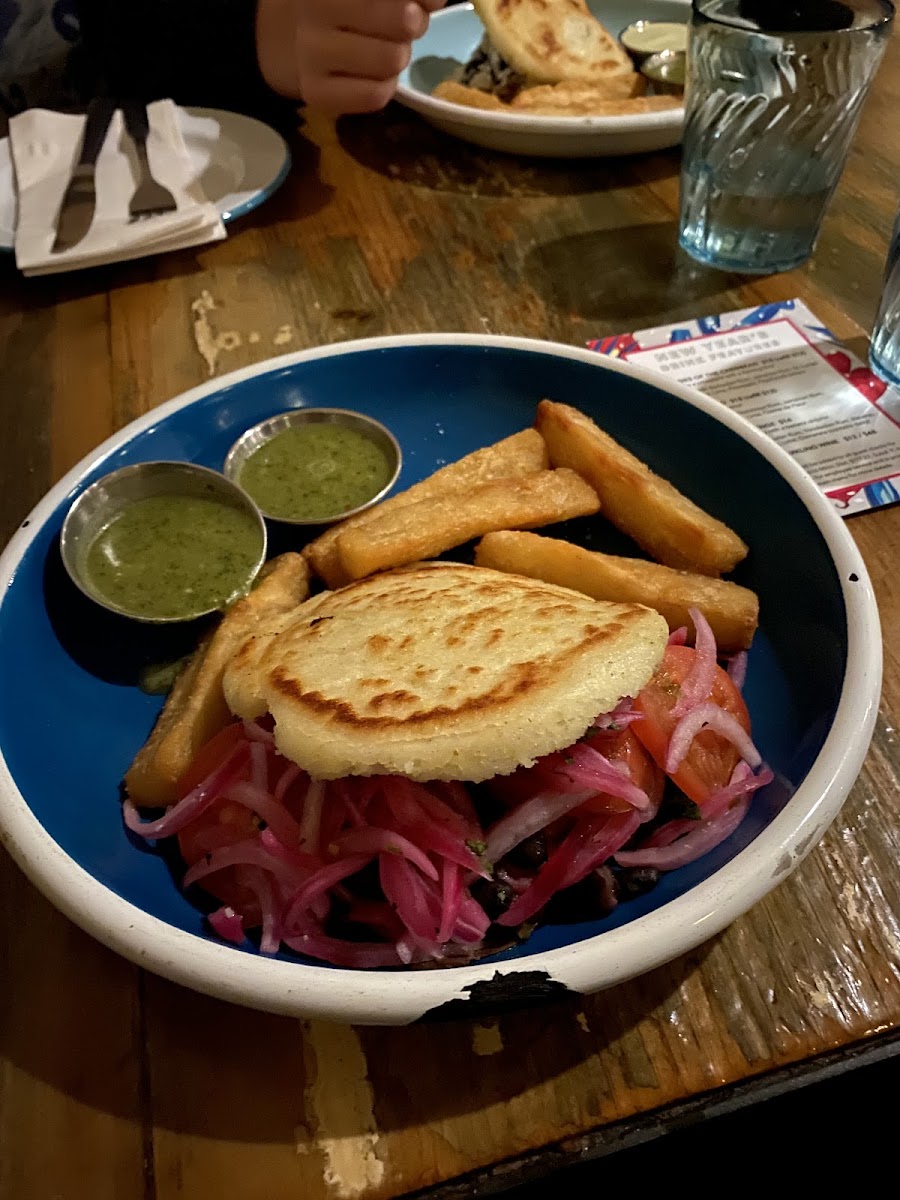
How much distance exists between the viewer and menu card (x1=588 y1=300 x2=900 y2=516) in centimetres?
195

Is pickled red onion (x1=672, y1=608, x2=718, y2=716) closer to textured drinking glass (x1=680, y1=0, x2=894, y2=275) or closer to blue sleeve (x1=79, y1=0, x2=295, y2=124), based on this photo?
textured drinking glass (x1=680, y1=0, x2=894, y2=275)

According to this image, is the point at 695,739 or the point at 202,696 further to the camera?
the point at 202,696

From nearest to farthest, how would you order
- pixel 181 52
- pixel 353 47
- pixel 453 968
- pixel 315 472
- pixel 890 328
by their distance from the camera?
pixel 453 968, pixel 315 472, pixel 890 328, pixel 353 47, pixel 181 52

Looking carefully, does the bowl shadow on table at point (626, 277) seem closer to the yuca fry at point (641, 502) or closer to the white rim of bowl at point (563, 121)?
the white rim of bowl at point (563, 121)

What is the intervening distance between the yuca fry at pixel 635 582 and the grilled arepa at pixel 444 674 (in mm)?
93

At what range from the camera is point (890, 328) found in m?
2.13

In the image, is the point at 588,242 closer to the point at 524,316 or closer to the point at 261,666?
the point at 524,316

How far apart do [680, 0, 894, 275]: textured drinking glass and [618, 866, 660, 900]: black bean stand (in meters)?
2.02

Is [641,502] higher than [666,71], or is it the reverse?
[666,71]

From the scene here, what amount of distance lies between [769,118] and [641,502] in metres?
1.39

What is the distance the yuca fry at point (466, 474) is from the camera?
1.83m

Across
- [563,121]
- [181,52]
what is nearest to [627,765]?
[563,121]

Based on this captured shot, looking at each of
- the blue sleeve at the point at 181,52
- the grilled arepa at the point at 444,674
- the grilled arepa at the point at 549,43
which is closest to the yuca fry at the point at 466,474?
the grilled arepa at the point at 444,674

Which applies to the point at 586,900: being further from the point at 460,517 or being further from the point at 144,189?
the point at 144,189
